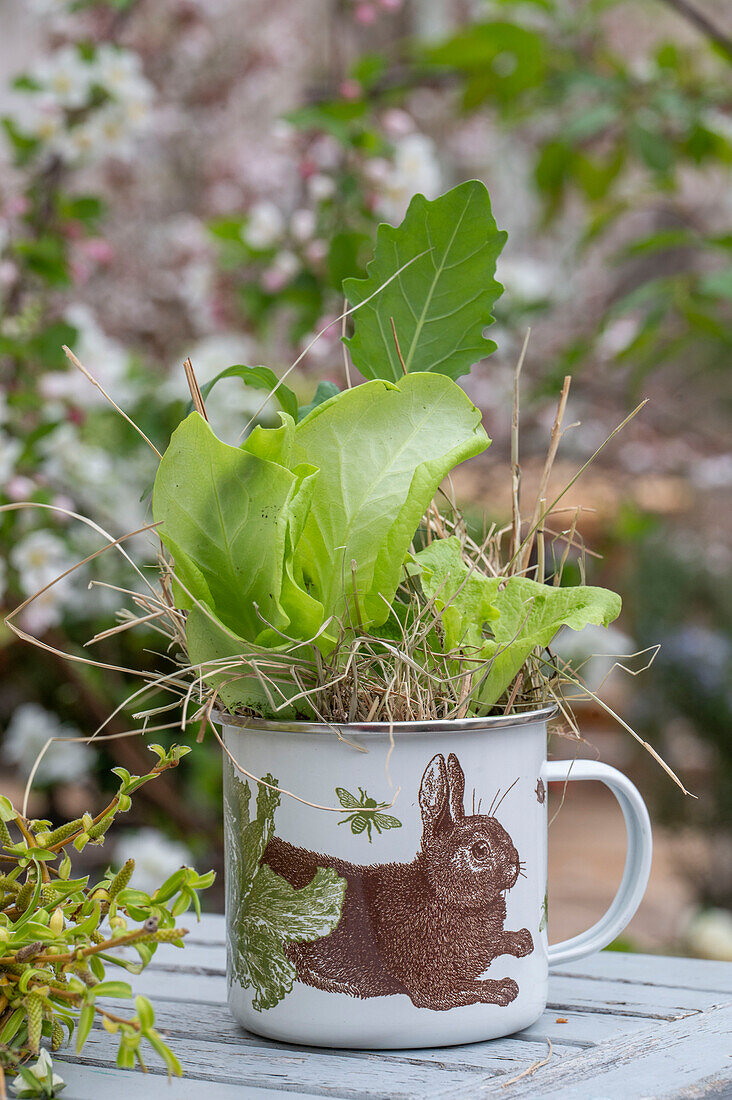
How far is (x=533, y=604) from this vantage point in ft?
1.32

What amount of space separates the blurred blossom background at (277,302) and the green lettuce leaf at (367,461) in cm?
8

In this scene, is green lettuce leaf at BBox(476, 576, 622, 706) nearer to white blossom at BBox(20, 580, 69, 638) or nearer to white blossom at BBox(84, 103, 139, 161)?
white blossom at BBox(20, 580, 69, 638)

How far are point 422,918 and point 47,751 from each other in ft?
3.33

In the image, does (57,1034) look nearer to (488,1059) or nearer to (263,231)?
(488,1059)

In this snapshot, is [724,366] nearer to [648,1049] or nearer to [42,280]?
[42,280]

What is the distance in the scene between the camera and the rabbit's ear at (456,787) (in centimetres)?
38

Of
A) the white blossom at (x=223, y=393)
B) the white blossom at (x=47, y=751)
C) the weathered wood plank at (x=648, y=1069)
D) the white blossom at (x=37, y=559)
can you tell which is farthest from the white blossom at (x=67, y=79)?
the weathered wood plank at (x=648, y=1069)

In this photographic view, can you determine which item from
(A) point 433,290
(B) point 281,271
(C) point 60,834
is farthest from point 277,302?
(C) point 60,834

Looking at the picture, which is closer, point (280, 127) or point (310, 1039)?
point (310, 1039)

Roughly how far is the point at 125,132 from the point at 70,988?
1.04 m

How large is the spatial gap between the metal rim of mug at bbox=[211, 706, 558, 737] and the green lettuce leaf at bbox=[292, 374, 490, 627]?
0.04m

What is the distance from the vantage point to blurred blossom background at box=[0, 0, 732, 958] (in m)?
1.10

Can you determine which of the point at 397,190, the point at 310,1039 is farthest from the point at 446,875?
the point at 397,190

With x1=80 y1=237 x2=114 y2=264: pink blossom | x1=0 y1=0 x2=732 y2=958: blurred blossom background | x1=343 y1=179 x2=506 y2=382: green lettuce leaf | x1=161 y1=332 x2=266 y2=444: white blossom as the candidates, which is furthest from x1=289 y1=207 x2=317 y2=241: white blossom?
x1=343 y1=179 x2=506 y2=382: green lettuce leaf
